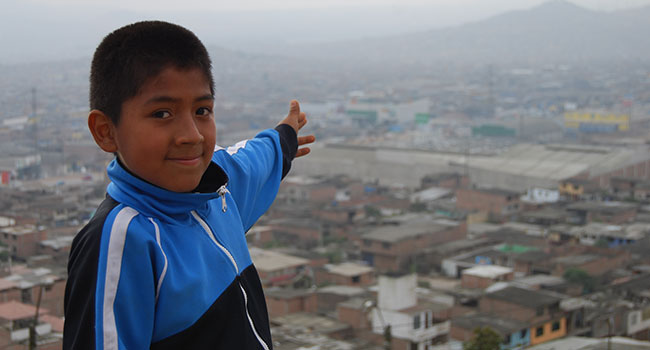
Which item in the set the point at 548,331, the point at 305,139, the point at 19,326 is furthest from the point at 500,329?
the point at 305,139

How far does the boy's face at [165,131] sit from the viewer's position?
37 centimetres

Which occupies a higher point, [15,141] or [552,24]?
[552,24]

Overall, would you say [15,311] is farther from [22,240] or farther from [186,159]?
[186,159]

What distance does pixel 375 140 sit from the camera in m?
16.3

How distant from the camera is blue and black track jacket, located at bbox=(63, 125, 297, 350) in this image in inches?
13.5

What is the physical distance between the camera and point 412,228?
22.7 ft

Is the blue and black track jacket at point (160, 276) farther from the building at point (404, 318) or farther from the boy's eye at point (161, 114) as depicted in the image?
the building at point (404, 318)

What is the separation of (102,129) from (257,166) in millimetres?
144

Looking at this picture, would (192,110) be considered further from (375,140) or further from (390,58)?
(390,58)

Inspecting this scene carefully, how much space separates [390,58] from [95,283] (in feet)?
157

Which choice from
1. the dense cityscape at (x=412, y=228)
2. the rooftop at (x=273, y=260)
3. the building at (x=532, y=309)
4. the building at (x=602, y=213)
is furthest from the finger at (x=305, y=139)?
the building at (x=602, y=213)

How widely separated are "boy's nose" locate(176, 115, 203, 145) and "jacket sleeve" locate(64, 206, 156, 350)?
1.7 inches

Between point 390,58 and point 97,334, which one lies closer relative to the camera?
point 97,334

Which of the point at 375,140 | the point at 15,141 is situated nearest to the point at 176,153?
the point at 15,141
